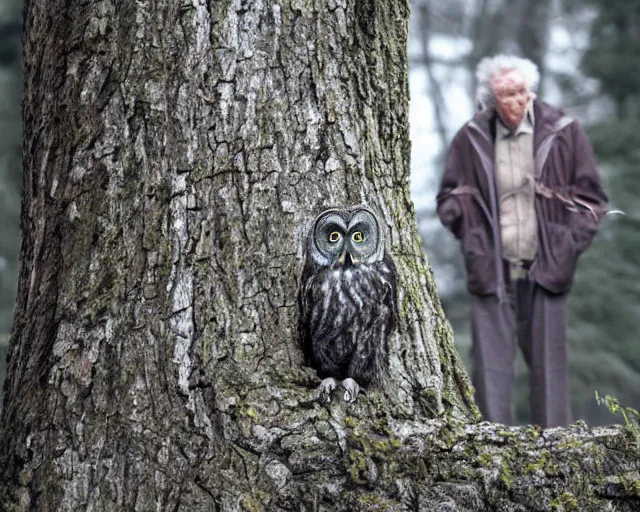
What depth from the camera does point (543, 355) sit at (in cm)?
611

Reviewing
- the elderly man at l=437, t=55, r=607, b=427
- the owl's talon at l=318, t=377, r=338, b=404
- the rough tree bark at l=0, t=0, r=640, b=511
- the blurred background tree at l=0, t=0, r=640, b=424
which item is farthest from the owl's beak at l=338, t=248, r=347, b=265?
the blurred background tree at l=0, t=0, r=640, b=424

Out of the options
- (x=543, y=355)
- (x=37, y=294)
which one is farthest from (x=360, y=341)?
(x=543, y=355)

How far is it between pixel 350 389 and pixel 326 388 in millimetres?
98

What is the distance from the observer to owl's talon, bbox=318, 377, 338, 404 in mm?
3174

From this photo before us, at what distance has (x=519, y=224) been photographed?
20.1 ft

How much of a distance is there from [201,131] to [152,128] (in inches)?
6.7

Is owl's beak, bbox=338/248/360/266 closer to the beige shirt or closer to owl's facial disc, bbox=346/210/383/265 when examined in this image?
owl's facial disc, bbox=346/210/383/265

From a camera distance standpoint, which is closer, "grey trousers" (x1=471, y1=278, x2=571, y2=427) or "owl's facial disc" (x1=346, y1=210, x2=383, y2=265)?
"owl's facial disc" (x1=346, y1=210, x2=383, y2=265)

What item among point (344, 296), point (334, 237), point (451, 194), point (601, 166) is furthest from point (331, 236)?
point (601, 166)

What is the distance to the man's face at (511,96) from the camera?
19.8 feet

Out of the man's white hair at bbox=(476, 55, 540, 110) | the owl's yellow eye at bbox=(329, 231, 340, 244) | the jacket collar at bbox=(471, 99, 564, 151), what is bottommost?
the owl's yellow eye at bbox=(329, 231, 340, 244)

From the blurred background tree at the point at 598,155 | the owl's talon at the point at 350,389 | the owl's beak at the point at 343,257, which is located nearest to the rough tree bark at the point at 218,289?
the owl's talon at the point at 350,389

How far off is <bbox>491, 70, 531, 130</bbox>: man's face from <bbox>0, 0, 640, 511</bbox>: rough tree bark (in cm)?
251

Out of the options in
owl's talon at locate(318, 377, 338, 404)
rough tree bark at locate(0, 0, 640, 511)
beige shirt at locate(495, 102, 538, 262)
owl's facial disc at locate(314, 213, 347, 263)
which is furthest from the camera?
beige shirt at locate(495, 102, 538, 262)
